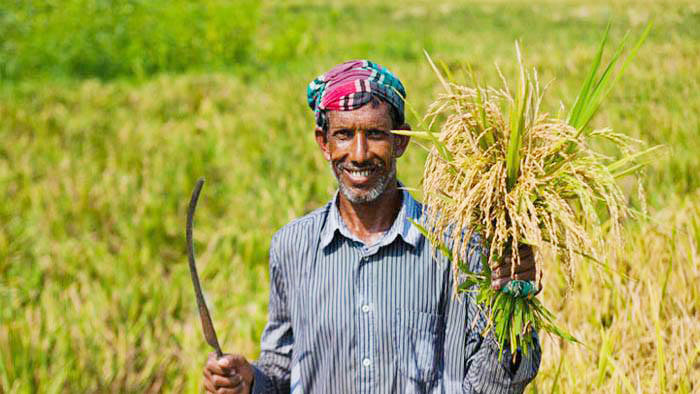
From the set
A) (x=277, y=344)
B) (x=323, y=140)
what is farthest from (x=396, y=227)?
(x=277, y=344)

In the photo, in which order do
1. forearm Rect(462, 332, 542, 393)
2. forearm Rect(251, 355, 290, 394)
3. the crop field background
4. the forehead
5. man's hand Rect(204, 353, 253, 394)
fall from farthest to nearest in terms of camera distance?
the crop field background < forearm Rect(251, 355, 290, 394) < man's hand Rect(204, 353, 253, 394) < the forehead < forearm Rect(462, 332, 542, 393)

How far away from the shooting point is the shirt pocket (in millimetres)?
1668

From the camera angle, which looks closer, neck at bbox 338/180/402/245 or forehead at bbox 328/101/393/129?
forehead at bbox 328/101/393/129

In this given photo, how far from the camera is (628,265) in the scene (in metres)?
3.22

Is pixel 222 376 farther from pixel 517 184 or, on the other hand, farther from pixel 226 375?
pixel 517 184

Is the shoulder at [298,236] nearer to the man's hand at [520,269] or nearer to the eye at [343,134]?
the eye at [343,134]

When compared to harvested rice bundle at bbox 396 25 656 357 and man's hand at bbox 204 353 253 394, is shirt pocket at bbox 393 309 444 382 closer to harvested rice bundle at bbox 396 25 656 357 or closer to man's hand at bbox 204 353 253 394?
harvested rice bundle at bbox 396 25 656 357

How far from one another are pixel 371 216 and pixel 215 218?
137 inches

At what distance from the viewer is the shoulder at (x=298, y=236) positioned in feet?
5.94

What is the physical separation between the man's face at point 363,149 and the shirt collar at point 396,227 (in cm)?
9

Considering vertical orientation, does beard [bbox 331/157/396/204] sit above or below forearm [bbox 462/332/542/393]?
above

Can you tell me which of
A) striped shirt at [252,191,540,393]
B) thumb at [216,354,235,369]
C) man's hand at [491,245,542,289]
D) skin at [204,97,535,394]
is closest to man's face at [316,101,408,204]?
skin at [204,97,535,394]

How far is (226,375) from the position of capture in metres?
1.74

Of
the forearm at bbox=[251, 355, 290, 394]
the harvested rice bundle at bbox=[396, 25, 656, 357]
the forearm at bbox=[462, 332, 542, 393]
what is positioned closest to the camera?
the harvested rice bundle at bbox=[396, 25, 656, 357]
